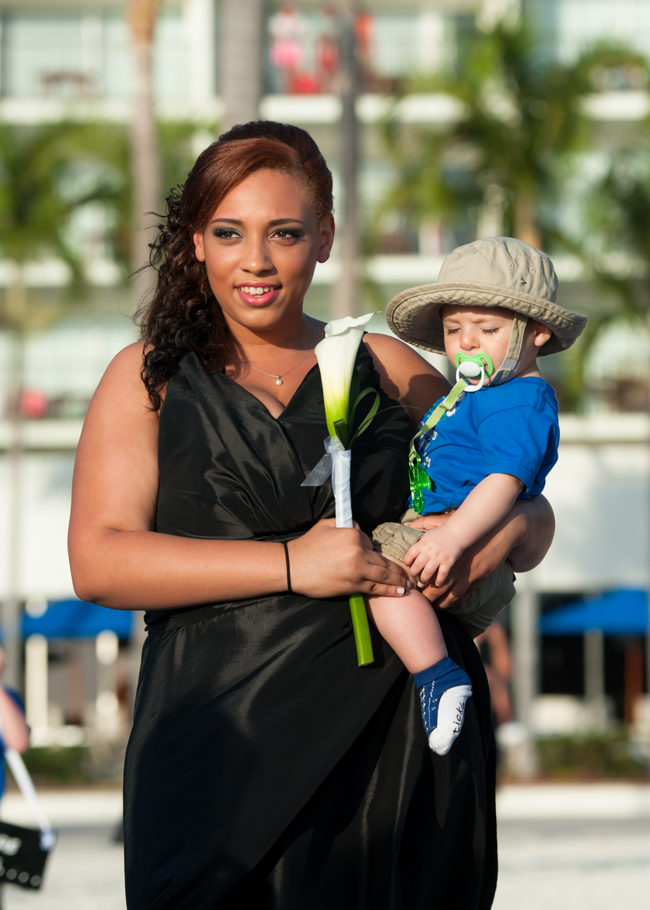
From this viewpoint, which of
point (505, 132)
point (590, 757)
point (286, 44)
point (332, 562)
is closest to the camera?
point (332, 562)

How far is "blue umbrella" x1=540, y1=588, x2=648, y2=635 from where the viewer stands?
75.7ft

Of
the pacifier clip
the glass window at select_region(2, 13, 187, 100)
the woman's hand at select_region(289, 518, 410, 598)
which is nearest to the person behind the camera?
the woman's hand at select_region(289, 518, 410, 598)

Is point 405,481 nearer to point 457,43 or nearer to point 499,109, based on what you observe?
point 499,109

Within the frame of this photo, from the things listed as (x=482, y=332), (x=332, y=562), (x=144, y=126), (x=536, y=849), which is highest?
(x=144, y=126)

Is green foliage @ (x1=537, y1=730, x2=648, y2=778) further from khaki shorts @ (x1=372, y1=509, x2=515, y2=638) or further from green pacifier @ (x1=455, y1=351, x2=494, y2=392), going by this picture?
green pacifier @ (x1=455, y1=351, x2=494, y2=392)

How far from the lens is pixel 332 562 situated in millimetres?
2613

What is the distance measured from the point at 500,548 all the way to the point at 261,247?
0.87m

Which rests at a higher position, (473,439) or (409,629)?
(473,439)

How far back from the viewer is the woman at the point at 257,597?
2633 mm

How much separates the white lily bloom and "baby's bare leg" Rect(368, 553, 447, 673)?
0.34m

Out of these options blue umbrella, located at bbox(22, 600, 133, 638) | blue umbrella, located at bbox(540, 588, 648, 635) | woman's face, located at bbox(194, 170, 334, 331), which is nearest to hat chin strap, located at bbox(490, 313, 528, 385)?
woman's face, located at bbox(194, 170, 334, 331)

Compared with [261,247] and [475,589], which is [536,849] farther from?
[261,247]

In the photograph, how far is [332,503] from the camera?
9.16ft

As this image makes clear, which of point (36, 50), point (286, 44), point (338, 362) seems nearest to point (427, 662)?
point (338, 362)
